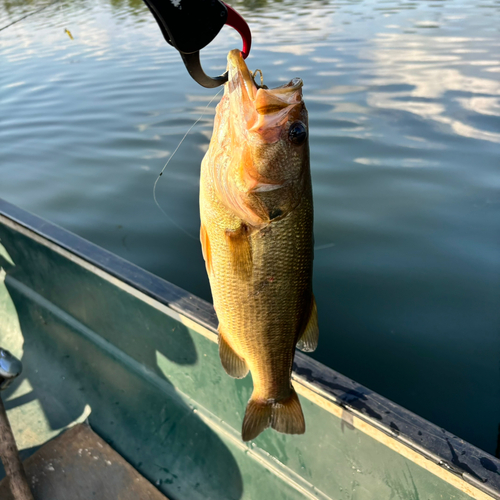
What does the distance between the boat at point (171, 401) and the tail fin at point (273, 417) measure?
0.24 meters

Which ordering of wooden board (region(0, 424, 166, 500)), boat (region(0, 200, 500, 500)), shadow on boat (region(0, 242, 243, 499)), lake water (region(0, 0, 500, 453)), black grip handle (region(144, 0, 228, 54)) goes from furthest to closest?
1. lake water (region(0, 0, 500, 453))
2. shadow on boat (region(0, 242, 243, 499))
3. wooden board (region(0, 424, 166, 500))
4. boat (region(0, 200, 500, 500))
5. black grip handle (region(144, 0, 228, 54))

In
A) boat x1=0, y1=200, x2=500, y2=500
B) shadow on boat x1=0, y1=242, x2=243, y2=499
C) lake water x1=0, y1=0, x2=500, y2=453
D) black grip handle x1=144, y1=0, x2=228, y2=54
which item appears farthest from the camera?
lake water x1=0, y1=0, x2=500, y2=453

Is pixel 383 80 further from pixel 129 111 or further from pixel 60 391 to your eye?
pixel 60 391

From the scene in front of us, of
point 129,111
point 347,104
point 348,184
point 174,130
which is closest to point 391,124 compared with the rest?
point 347,104

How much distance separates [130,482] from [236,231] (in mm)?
2011

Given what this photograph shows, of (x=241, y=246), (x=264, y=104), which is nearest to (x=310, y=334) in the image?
(x=241, y=246)

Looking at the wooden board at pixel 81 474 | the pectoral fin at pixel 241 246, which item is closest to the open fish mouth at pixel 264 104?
the pectoral fin at pixel 241 246

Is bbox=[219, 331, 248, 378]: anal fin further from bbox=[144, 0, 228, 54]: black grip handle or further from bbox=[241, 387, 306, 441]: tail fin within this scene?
bbox=[144, 0, 228, 54]: black grip handle

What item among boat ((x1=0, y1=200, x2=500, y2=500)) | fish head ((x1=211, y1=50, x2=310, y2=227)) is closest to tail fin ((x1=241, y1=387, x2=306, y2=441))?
boat ((x1=0, y1=200, x2=500, y2=500))

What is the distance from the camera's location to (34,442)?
3045 mm

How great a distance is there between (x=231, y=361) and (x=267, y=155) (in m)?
0.88

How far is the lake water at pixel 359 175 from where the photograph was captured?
11.2ft

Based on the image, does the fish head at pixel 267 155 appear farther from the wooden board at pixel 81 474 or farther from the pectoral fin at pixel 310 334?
the wooden board at pixel 81 474

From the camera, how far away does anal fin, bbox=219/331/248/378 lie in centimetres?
182
